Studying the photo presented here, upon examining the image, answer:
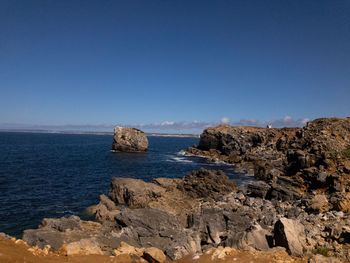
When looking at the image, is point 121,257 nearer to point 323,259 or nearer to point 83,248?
point 83,248

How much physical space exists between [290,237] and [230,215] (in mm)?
11739

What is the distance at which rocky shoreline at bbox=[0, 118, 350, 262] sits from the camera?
20031 mm

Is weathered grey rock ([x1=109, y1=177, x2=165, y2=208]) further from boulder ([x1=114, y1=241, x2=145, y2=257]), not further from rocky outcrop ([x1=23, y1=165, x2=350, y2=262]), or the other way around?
boulder ([x1=114, y1=241, x2=145, y2=257])

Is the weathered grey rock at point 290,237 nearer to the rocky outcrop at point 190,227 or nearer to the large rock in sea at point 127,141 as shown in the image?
the rocky outcrop at point 190,227

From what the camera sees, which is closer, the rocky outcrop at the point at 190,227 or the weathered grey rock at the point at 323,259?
the weathered grey rock at the point at 323,259

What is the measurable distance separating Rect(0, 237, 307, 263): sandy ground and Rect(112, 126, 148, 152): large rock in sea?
107 m

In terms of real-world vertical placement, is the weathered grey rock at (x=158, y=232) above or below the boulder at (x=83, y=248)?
below

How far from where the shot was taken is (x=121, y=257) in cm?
1870

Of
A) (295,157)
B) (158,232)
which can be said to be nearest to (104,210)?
(158,232)

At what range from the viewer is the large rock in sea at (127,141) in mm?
125438

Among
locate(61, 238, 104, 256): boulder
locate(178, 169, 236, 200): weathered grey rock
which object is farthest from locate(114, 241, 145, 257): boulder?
locate(178, 169, 236, 200): weathered grey rock

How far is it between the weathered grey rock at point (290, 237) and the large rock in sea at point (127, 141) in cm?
10671

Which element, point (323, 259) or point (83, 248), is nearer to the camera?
point (323, 259)

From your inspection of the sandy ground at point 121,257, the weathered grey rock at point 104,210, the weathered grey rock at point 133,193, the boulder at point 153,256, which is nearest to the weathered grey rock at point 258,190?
the weathered grey rock at point 133,193
